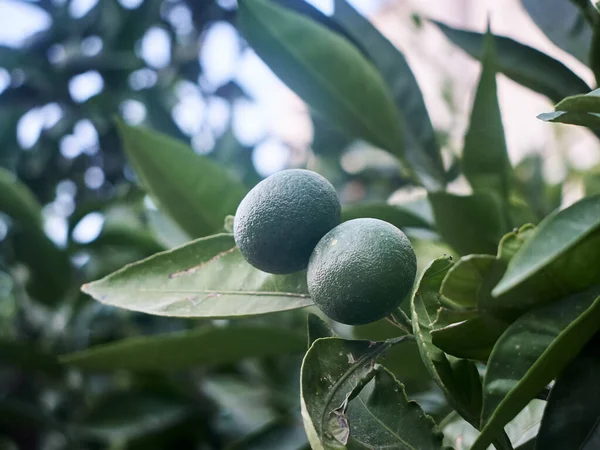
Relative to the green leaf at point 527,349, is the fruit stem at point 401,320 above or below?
below

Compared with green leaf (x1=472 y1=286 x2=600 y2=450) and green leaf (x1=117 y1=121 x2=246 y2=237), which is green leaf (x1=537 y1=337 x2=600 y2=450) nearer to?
green leaf (x1=472 y1=286 x2=600 y2=450)

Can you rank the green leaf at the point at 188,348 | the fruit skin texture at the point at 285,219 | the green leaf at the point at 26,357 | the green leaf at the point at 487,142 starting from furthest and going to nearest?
1. the green leaf at the point at 26,357
2. the green leaf at the point at 188,348
3. the green leaf at the point at 487,142
4. the fruit skin texture at the point at 285,219

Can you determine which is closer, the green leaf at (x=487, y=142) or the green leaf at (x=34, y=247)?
the green leaf at (x=487, y=142)

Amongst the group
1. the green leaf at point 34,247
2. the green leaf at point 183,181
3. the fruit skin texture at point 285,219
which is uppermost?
the fruit skin texture at point 285,219

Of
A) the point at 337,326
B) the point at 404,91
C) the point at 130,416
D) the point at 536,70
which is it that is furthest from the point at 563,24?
the point at 130,416

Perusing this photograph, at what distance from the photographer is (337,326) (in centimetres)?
Answer: 93

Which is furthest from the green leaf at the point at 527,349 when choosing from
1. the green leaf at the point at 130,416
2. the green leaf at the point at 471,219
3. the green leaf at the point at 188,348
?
the green leaf at the point at 130,416

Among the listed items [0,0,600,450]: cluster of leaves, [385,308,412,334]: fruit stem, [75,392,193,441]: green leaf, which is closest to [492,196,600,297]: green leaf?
[0,0,600,450]: cluster of leaves

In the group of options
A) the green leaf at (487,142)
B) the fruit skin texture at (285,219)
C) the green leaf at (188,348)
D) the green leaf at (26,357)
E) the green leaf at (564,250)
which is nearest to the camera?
the green leaf at (564,250)

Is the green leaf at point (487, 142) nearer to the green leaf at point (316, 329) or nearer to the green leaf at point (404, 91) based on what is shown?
the green leaf at point (404, 91)

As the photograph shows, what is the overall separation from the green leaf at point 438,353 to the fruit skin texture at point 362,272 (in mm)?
11

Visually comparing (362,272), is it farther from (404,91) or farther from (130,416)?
(130,416)

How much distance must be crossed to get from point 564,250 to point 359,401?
17 centimetres

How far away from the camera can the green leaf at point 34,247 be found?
3.09ft
